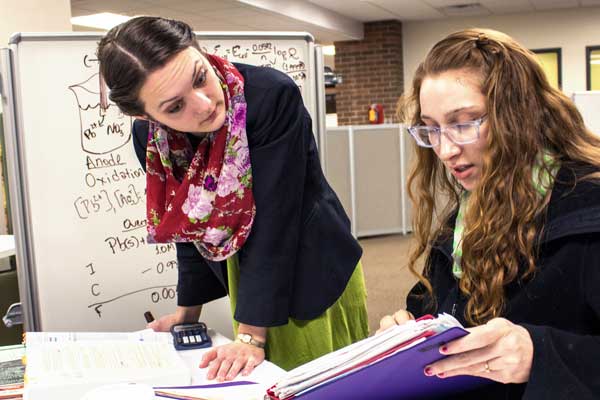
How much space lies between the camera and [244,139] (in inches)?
43.6

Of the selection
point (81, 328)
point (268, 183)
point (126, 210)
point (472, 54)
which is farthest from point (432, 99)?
point (81, 328)

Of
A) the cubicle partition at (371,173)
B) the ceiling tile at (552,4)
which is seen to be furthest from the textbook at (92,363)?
the ceiling tile at (552,4)

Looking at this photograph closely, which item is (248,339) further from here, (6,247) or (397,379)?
(6,247)

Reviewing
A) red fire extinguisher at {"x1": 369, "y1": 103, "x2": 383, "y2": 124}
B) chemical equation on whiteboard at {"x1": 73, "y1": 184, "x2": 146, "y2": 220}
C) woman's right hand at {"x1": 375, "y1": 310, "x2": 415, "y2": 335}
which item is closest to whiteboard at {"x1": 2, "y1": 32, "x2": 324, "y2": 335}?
chemical equation on whiteboard at {"x1": 73, "y1": 184, "x2": 146, "y2": 220}

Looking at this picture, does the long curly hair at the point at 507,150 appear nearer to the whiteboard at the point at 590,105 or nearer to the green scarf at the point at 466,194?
the green scarf at the point at 466,194

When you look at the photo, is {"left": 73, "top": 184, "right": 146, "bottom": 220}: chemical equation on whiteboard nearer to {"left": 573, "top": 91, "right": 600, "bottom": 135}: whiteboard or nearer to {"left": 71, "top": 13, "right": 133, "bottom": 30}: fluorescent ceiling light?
{"left": 573, "top": 91, "right": 600, "bottom": 135}: whiteboard

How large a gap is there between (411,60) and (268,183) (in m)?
8.42

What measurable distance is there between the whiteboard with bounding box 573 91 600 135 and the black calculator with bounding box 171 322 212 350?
177 cm

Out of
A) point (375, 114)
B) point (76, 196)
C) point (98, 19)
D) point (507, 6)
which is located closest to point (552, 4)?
point (507, 6)

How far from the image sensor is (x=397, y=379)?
766 mm

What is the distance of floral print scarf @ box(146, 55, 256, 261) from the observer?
1.10 metres

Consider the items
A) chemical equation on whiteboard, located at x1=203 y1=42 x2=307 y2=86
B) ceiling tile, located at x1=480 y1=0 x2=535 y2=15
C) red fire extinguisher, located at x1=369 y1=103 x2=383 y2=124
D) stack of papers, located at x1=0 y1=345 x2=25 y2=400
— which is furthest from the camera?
ceiling tile, located at x1=480 y1=0 x2=535 y2=15

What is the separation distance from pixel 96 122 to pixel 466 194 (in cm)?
103

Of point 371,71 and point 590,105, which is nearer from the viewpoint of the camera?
point 590,105
